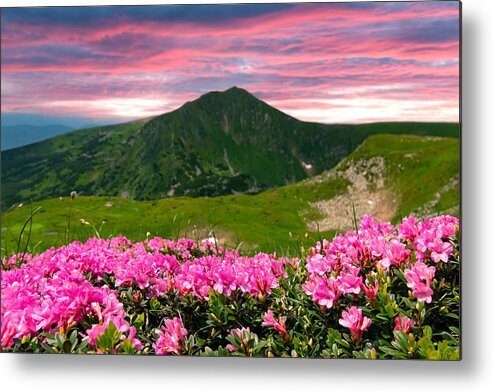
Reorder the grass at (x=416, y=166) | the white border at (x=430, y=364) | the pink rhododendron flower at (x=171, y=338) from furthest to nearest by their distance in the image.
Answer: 1. the grass at (x=416, y=166)
2. the white border at (x=430, y=364)
3. the pink rhododendron flower at (x=171, y=338)

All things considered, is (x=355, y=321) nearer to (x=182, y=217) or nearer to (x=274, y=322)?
(x=274, y=322)

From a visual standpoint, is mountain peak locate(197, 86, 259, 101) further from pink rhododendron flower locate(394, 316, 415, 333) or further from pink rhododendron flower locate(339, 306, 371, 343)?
pink rhododendron flower locate(394, 316, 415, 333)

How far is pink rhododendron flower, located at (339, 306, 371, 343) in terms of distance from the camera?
10.4 ft

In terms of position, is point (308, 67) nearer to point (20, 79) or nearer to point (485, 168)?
point (485, 168)

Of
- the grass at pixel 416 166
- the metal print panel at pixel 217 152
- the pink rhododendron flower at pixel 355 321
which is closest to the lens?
the pink rhododendron flower at pixel 355 321

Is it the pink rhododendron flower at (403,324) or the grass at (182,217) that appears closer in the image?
the pink rhododendron flower at (403,324)

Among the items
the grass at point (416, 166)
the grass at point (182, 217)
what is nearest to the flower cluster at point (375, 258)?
the grass at point (416, 166)

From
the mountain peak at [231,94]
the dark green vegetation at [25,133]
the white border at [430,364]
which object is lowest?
the white border at [430,364]

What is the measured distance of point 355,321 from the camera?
10.4ft

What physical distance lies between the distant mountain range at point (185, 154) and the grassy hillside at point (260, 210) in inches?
3.9

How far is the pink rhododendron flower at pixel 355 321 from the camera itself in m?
3.18

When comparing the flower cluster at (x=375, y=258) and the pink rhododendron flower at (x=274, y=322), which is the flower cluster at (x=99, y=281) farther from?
the flower cluster at (x=375, y=258)

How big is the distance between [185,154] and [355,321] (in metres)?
2.25

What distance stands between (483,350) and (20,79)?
4023mm
